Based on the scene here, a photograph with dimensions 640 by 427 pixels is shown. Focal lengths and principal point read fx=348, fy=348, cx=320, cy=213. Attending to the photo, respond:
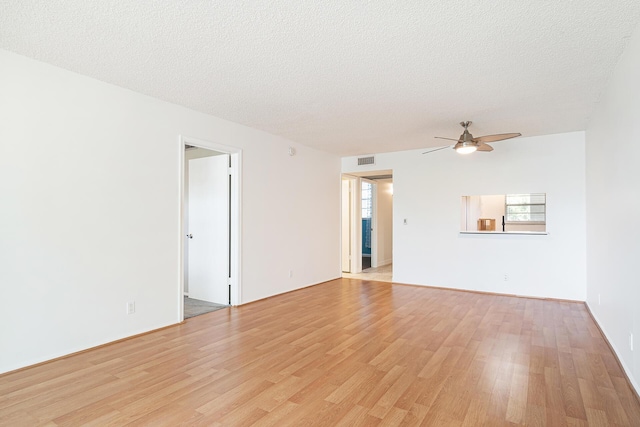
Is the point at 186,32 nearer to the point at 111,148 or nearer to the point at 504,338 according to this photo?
the point at 111,148

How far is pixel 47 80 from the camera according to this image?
9.81ft

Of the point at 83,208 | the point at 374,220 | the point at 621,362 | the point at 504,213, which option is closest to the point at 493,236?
the point at 504,213

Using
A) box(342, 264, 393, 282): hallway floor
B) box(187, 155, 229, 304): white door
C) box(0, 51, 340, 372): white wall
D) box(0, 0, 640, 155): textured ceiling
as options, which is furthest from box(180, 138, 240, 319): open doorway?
box(342, 264, 393, 282): hallway floor

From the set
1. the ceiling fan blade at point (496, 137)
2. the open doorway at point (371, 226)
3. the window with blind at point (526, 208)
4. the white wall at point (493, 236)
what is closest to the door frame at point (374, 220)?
the open doorway at point (371, 226)

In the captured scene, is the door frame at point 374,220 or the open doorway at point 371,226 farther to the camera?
the door frame at point 374,220

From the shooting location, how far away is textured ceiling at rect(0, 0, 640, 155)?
2.21 metres

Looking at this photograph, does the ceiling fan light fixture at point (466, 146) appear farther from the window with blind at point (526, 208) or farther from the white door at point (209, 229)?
the white door at point (209, 229)

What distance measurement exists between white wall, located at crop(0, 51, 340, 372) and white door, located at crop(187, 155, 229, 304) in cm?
67

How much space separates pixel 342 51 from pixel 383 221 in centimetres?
664

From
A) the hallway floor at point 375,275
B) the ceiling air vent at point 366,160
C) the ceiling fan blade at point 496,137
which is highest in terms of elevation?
the ceiling air vent at point 366,160

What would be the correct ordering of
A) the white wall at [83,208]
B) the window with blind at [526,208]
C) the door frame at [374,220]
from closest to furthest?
1. the white wall at [83,208]
2. the window with blind at [526,208]
3. the door frame at [374,220]

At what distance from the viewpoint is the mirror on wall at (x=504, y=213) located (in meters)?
6.04

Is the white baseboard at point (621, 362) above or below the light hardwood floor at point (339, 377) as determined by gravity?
above

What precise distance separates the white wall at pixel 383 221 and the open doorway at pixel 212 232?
4637 mm
